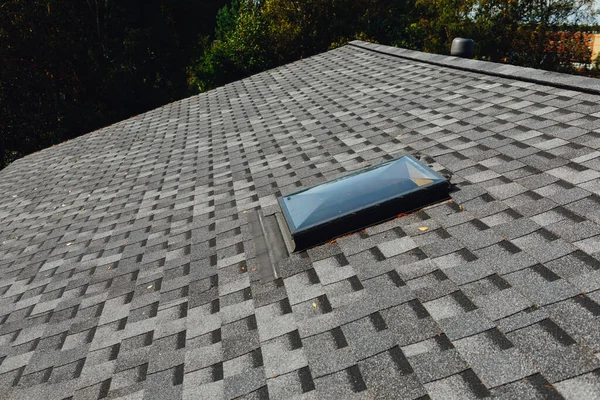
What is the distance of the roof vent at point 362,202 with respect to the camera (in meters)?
4.04

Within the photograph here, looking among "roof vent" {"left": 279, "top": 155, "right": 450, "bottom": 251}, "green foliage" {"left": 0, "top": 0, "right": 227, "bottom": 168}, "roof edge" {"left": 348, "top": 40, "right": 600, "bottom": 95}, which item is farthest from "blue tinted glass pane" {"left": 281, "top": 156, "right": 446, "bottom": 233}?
"green foliage" {"left": 0, "top": 0, "right": 227, "bottom": 168}

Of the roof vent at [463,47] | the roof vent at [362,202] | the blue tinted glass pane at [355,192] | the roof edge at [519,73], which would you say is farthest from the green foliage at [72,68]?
the roof vent at [362,202]

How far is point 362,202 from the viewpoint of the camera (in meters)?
4.19

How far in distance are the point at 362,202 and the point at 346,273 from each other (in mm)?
981

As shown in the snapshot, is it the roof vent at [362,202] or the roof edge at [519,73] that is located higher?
the roof edge at [519,73]

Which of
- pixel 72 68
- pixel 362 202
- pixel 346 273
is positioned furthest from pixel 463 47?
pixel 72 68

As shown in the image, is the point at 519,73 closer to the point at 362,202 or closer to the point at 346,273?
the point at 362,202

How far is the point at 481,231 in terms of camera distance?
11.3ft

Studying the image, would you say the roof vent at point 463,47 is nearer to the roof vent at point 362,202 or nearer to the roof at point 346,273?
the roof at point 346,273

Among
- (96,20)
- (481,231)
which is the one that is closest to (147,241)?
(481,231)

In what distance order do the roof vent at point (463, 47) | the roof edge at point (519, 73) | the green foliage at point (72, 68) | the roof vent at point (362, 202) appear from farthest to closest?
the green foliage at point (72, 68) < the roof vent at point (463, 47) < the roof edge at point (519, 73) < the roof vent at point (362, 202)

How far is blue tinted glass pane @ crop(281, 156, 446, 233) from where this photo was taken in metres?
4.14

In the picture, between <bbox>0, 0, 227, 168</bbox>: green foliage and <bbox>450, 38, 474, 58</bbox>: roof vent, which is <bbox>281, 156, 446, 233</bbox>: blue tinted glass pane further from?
<bbox>0, 0, 227, 168</bbox>: green foliage

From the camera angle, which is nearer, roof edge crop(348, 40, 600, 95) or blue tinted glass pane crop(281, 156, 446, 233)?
blue tinted glass pane crop(281, 156, 446, 233)
